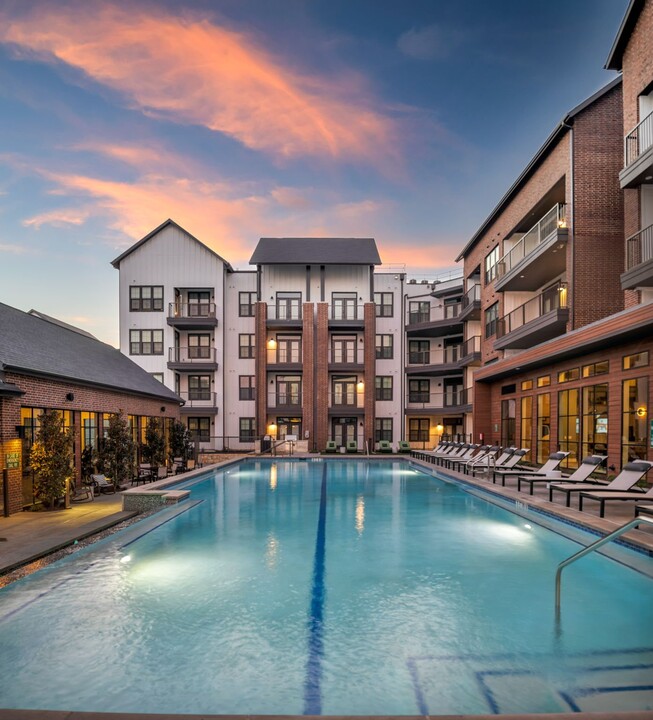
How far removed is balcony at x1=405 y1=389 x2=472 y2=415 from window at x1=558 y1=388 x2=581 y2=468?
14.7 metres

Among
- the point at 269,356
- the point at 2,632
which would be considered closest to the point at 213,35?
the point at 2,632

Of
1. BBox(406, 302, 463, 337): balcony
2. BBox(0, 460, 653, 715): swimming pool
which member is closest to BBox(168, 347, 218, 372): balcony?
BBox(406, 302, 463, 337): balcony

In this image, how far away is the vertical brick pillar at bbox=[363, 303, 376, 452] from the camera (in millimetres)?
33625

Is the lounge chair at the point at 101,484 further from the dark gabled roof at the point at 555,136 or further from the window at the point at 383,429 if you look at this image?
the window at the point at 383,429

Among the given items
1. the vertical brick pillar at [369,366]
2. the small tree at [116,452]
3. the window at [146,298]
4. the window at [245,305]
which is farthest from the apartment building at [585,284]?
the window at [146,298]

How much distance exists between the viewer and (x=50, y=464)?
11.2 meters

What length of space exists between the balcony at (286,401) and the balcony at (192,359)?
14.6 feet

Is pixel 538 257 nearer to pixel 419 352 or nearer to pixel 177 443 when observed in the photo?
pixel 419 352

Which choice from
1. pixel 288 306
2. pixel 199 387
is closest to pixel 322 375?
pixel 288 306

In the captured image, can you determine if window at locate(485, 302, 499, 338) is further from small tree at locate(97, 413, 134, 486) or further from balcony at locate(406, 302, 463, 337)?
small tree at locate(97, 413, 134, 486)

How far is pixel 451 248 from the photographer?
5322 cm

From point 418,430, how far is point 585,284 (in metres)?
19.9

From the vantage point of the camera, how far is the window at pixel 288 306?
1363 inches

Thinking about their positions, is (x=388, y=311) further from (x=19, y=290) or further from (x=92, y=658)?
(x=19, y=290)
